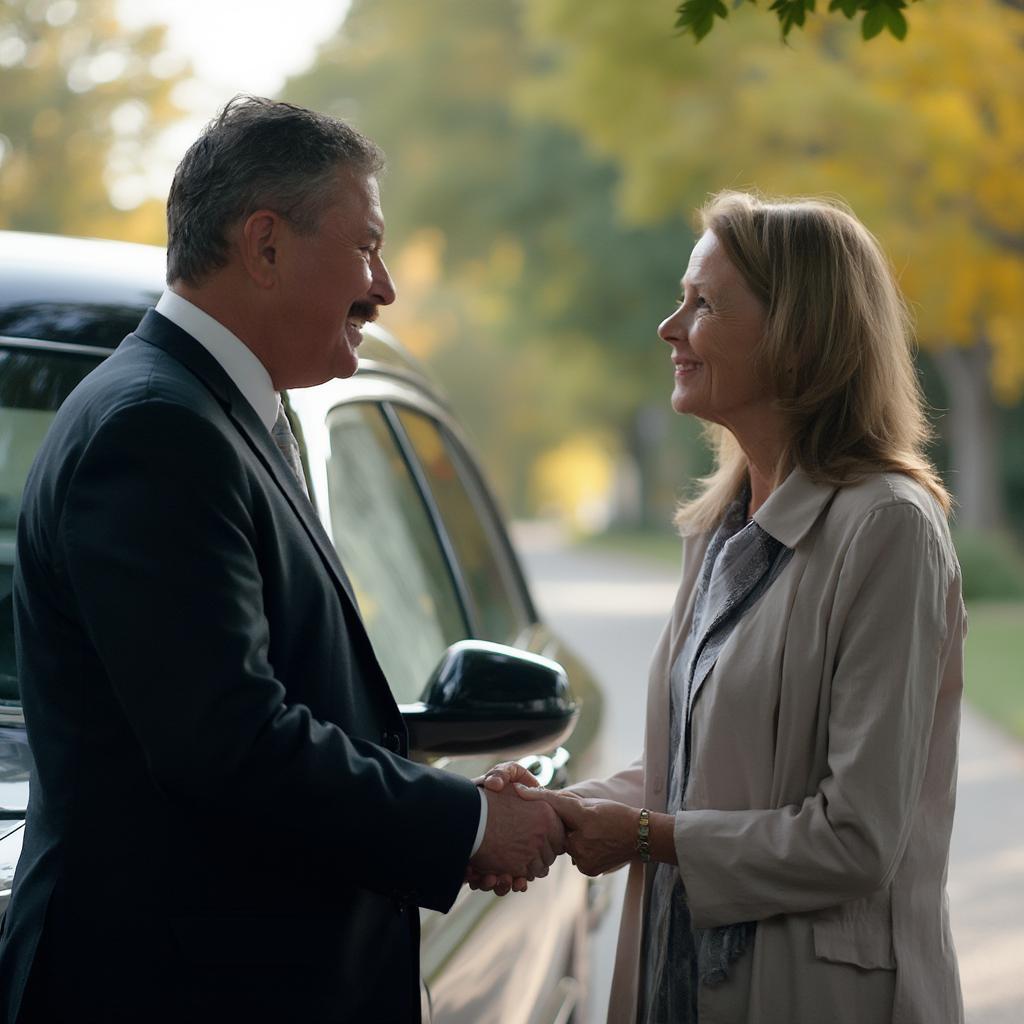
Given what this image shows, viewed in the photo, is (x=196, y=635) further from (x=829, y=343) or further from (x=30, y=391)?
(x=829, y=343)

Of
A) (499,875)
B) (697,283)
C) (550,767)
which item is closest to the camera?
(499,875)

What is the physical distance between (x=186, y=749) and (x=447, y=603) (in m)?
1.86

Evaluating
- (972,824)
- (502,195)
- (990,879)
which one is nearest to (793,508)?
(990,879)

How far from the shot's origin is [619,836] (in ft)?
8.77

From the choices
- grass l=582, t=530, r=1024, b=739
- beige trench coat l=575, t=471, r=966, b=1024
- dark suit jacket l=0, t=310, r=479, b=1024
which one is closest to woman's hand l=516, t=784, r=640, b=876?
beige trench coat l=575, t=471, r=966, b=1024

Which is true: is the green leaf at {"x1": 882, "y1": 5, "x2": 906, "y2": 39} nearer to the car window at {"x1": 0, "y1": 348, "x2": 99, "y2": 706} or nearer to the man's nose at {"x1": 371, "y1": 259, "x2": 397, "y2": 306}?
the man's nose at {"x1": 371, "y1": 259, "x2": 397, "y2": 306}

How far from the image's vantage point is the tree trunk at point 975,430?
23266 millimetres

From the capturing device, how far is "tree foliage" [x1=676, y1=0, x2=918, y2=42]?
3805 mm

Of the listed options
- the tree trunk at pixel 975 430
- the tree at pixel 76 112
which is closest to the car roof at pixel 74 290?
the tree at pixel 76 112

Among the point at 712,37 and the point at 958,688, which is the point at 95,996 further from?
the point at 712,37

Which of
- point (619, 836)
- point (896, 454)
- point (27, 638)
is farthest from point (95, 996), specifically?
point (896, 454)

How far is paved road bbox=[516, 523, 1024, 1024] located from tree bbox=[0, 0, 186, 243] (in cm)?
777

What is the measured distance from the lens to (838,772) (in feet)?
8.15

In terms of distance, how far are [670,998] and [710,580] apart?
705 millimetres
